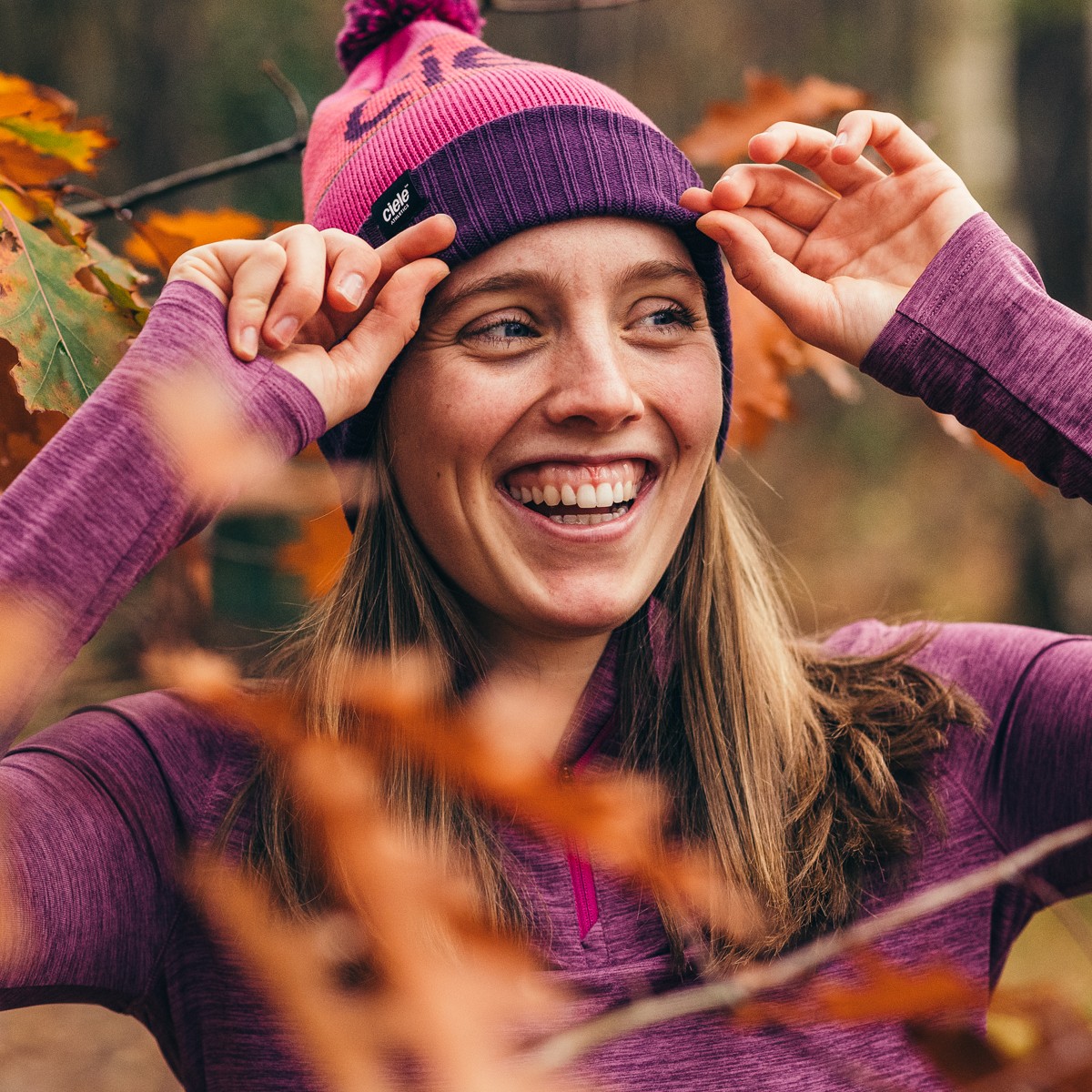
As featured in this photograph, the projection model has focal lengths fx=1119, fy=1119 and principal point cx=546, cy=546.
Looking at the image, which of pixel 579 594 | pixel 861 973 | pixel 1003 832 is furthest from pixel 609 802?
pixel 1003 832

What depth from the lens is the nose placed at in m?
1.48

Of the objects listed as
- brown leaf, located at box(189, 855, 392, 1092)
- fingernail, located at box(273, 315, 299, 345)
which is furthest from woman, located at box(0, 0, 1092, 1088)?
brown leaf, located at box(189, 855, 392, 1092)

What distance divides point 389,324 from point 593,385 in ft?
0.94

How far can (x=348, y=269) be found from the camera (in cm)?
141

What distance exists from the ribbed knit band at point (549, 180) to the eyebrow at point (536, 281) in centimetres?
5

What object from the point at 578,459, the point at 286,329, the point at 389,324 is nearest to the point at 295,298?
the point at 286,329

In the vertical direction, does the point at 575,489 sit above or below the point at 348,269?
below

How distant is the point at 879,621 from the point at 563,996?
0.98m

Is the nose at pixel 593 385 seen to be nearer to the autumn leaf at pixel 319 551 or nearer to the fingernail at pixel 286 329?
the fingernail at pixel 286 329

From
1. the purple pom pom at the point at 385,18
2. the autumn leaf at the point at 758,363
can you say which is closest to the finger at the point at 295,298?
the purple pom pom at the point at 385,18

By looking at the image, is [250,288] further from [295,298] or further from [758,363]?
[758,363]

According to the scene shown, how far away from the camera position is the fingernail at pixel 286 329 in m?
1.34

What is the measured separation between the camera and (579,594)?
157 centimetres

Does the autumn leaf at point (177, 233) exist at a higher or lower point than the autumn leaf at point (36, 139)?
lower
